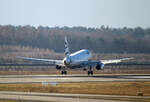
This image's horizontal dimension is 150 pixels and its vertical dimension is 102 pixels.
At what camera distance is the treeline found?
143 metres

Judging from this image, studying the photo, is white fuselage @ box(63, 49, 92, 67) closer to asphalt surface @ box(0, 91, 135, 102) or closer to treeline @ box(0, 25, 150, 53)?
asphalt surface @ box(0, 91, 135, 102)

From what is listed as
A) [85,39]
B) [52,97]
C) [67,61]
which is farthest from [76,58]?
[85,39]

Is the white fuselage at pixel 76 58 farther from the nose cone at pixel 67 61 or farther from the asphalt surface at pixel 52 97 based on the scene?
the asphalt surface at pixel 52 97

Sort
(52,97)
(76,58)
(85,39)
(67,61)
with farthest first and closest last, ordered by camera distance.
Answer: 1. (85,39)
2. (76,58)
3. (67,61)
4. (52,97)

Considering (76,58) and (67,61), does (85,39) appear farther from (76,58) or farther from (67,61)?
(67,61)

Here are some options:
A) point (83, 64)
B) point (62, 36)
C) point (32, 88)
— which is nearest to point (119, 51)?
point (62, 36)

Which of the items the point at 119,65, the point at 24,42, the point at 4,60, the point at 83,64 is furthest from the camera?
the point at 24,42

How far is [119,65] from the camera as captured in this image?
11388 cm

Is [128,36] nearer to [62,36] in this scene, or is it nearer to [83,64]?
[62,36]

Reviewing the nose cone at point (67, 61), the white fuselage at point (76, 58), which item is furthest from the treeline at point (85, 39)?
the nose cone at point (67, 61)

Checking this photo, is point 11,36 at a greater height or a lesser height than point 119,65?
greater

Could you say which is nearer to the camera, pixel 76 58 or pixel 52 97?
pixel 52 97

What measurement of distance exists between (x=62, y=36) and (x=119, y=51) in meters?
24.6

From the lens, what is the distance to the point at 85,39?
149 meters
